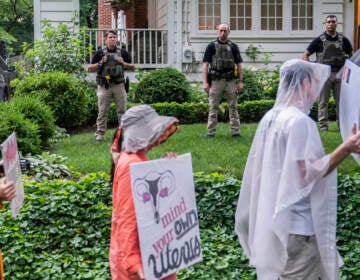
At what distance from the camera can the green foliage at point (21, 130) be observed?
11117mm

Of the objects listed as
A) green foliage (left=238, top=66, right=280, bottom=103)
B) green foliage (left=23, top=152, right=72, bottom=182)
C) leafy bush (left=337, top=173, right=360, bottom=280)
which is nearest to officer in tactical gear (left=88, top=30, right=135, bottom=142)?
green foliage (left=23, top=152, right=72, bottom=182)

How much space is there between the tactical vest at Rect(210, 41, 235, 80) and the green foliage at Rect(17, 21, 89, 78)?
5.13m

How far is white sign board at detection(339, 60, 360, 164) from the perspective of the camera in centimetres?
531

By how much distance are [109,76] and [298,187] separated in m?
8.71

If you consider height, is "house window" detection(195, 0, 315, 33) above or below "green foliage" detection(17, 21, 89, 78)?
above

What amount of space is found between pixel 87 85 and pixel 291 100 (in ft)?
43.1

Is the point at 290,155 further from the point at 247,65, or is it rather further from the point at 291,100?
the point at 247,65

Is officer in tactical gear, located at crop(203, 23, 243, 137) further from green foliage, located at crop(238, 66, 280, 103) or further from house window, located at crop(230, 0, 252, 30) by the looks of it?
house window, located at crop(230, 0, 252, 30)

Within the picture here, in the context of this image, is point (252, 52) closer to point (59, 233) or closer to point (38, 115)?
point (38, 115)

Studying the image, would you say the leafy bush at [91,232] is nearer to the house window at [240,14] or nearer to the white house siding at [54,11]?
the white house siding at [54,11]

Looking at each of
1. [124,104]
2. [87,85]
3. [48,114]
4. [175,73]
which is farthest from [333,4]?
[48,114]

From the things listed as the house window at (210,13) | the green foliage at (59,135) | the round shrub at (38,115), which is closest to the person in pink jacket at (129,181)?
the round shrub at (38,115)

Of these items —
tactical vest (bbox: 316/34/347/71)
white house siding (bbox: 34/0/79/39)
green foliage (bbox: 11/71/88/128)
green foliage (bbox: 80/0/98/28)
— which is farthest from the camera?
green foliage (bbox: 80/0/98/28)

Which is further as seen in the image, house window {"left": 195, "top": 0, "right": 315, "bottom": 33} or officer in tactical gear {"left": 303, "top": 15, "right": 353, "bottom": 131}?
house window {"left": 195, "top": 0, "right": 315, "bottom": 33}
